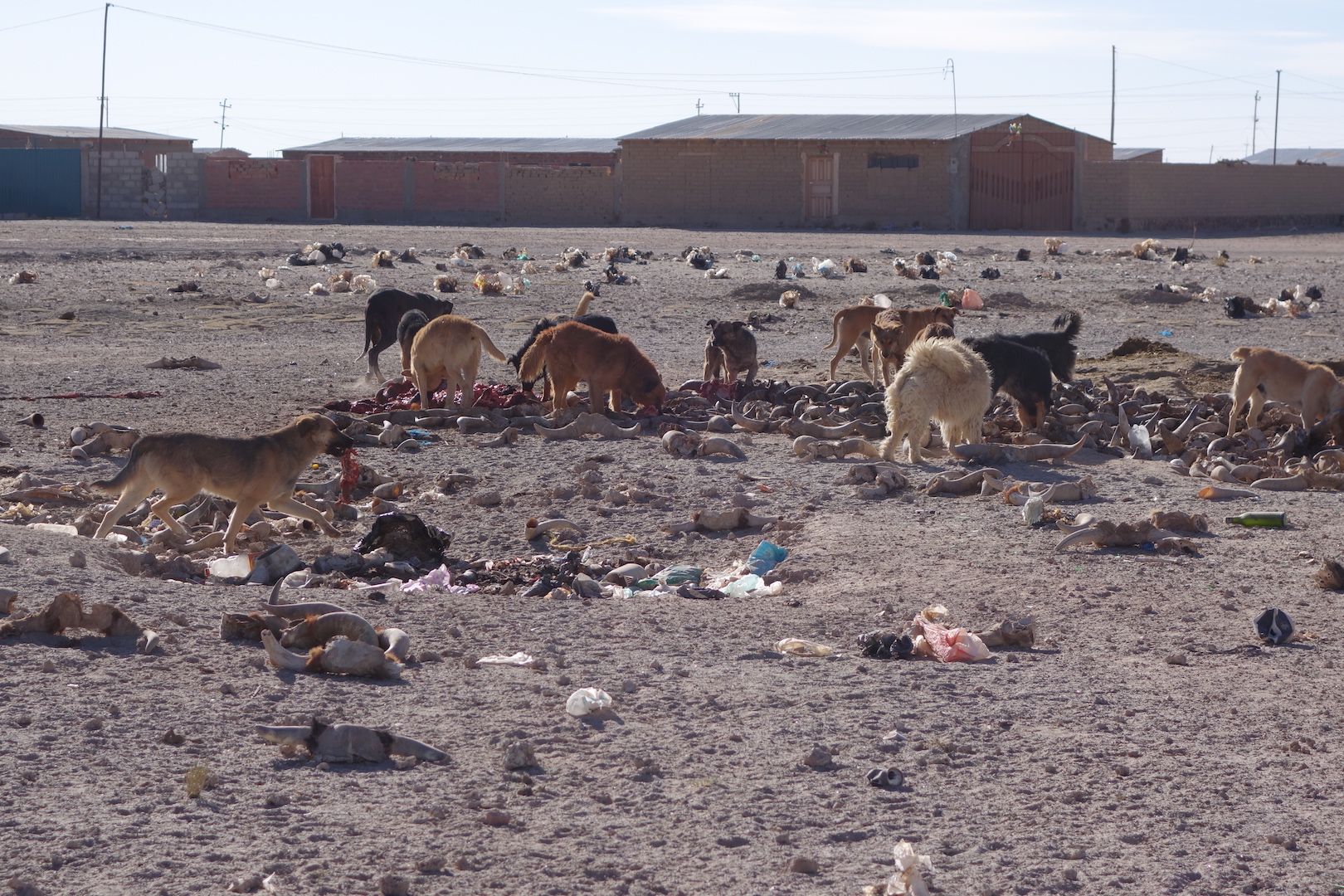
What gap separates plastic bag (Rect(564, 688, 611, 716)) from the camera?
471 cm

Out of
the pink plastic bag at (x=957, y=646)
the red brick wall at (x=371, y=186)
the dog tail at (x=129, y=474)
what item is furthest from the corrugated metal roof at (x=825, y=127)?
the pink plastic bag at (x=957, y=646)

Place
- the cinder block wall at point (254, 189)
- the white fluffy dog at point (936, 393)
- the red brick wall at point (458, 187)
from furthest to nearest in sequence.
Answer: the cinder block wall at point (254, 189) < the red brick wall at point (458, 187) < the white fluffy dog at point (936, 393)

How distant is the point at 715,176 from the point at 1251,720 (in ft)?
134

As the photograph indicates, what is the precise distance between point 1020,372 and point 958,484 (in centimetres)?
230

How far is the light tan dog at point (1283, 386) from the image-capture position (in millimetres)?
10094

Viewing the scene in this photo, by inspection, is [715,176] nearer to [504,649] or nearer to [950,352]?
[950,352]

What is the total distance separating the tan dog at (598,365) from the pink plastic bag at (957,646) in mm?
5709

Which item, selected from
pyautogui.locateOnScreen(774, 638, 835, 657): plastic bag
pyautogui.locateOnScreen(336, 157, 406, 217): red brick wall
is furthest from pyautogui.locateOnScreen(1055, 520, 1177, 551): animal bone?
pyautogui.locateOnScreen(336, 157, 406, 217): red brick wall

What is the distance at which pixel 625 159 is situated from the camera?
149 ft

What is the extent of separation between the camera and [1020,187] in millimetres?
42344

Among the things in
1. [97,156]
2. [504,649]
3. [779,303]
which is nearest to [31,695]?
[504,649]

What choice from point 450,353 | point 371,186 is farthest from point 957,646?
point 371,186

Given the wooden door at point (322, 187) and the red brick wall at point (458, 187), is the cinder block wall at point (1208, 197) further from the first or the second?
the wooden door at point (322, 187)

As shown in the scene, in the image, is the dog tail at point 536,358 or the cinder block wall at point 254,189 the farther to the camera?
the cinder block wall at point 254,189
